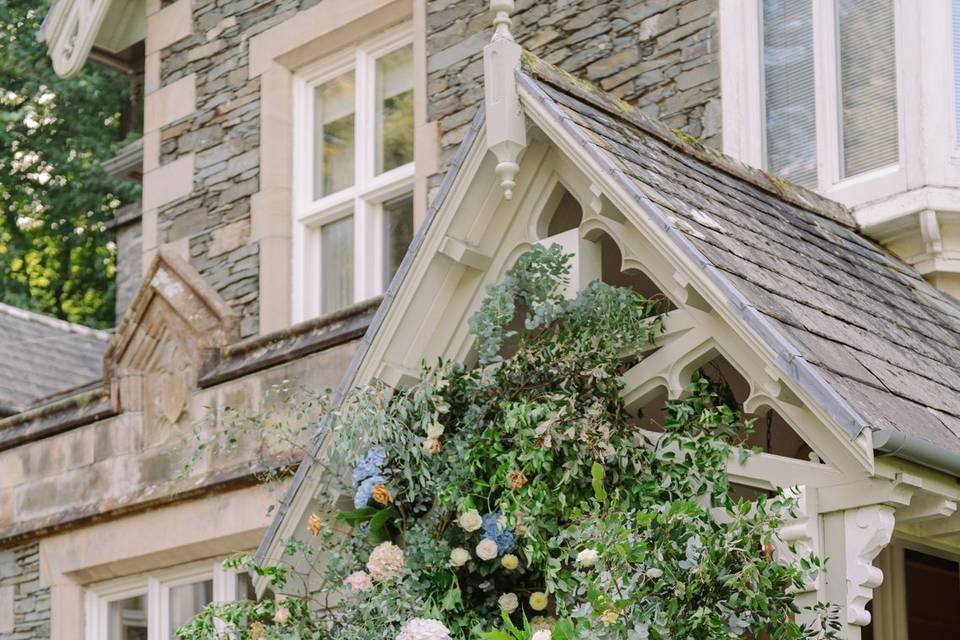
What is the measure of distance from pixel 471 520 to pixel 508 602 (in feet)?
1.13

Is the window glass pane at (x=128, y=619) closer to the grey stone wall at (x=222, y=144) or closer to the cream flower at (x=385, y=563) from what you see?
the grey stone wall at (x=222, y=144)

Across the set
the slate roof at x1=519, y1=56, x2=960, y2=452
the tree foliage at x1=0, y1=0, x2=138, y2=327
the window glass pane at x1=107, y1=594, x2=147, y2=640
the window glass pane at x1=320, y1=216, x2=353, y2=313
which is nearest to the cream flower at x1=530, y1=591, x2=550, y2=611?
the slate roof at x1=519, y1=56, x2=960, y2=452

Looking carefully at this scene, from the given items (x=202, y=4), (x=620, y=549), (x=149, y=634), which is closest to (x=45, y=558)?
(x=149, y=634)

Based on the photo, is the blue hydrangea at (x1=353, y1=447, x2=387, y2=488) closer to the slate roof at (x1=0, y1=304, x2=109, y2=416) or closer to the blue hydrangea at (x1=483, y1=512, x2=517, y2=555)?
the blue hydrangea at (x1=483, y1=512, x2=517, y2=555)

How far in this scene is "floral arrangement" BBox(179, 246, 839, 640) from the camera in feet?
16.7

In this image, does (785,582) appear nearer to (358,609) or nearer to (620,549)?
(620,549)

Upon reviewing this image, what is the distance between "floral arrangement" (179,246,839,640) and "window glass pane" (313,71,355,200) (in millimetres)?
4041

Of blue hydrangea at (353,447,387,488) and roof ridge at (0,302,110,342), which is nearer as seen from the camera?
blue hydrangea at (353,447,387,488)

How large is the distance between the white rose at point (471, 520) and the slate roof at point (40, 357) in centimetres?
643

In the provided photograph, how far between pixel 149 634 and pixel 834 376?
551 centimetres

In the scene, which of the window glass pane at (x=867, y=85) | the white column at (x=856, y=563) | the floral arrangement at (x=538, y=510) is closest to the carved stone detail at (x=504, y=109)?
the floral arrangement at (x=538, y=510)

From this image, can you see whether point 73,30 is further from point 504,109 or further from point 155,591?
point 504,109

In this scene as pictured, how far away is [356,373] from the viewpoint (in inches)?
244

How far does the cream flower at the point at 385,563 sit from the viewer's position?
5.90m
